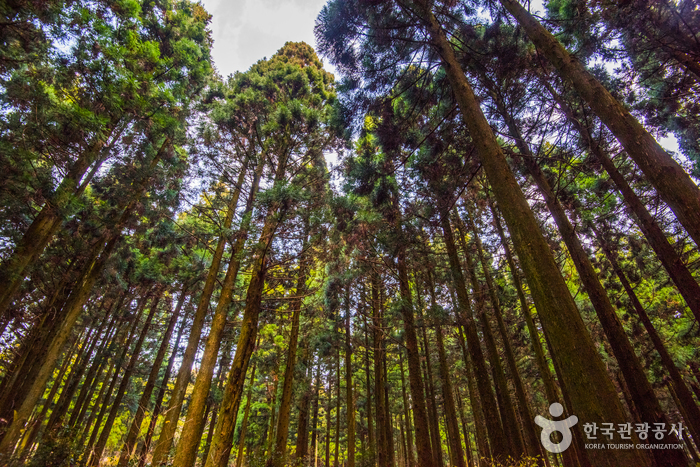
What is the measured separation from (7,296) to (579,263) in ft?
47.0

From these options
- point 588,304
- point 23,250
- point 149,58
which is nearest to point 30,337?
point 23,250

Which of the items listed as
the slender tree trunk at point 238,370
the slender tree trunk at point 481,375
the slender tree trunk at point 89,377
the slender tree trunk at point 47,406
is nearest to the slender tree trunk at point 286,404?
the slender tree trunk at point 238,370

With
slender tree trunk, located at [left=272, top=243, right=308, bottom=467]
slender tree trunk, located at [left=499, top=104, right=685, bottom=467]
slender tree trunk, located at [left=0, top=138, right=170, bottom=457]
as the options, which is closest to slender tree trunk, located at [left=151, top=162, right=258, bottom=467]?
slender tree trunk, located at [left=272, top=243, right=308, bottom=467]

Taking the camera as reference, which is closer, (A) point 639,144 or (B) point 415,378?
(A) point 639,144

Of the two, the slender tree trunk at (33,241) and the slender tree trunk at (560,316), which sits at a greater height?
the slender tree trunk at (33,241)

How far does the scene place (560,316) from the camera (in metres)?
2.68

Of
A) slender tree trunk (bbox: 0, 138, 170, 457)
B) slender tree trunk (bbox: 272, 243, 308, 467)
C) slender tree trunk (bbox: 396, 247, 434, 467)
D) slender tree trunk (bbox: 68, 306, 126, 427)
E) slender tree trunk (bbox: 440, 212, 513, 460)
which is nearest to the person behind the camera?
slender tree trunk (bbox: 440, 212, 513, 460)

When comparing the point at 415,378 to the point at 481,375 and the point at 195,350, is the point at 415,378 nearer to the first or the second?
the point at 481,375

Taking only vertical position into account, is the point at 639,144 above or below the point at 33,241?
below

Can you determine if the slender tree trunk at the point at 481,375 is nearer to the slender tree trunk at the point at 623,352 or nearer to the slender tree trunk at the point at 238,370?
the slender tree trunk at the point at 623,352

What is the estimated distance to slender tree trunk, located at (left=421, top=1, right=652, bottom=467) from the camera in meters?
2.25

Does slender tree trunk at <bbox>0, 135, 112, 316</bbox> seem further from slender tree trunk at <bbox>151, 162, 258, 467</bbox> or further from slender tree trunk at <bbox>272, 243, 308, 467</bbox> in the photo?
slender tree trunk at <bbox>272, 243, 308, 467</bbox>

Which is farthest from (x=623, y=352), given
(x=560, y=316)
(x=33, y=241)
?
(x=33, y=241)

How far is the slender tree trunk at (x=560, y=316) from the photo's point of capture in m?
2.25
